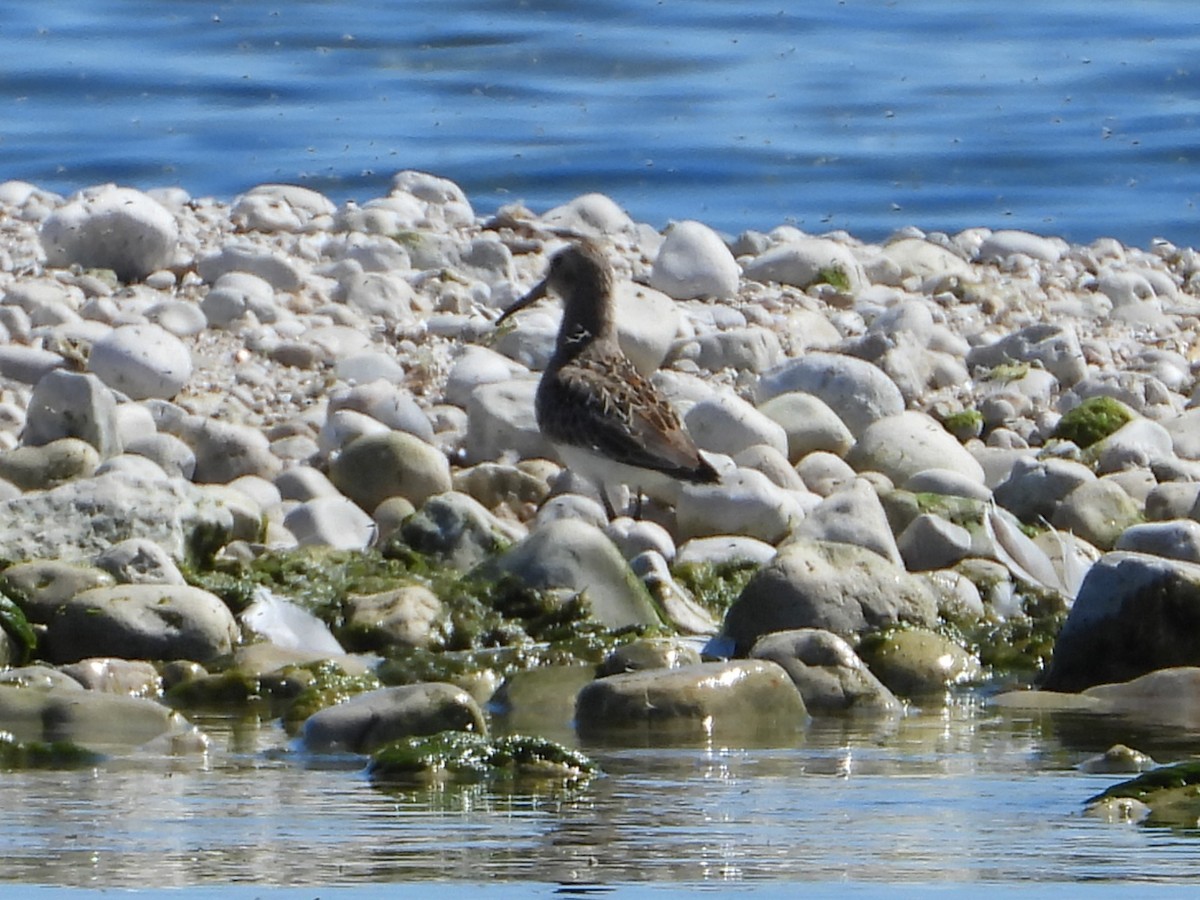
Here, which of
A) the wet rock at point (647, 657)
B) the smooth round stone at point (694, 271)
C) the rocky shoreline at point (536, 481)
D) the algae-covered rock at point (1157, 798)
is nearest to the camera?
the algae-covered rock at point (1157, 798)

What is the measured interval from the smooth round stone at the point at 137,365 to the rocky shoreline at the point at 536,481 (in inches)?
0.5

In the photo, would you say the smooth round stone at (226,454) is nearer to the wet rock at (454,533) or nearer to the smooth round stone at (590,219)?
the wet rock at (454,533)

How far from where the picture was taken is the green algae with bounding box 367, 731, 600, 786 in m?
5.36

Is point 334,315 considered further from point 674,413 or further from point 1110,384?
point 1110,384

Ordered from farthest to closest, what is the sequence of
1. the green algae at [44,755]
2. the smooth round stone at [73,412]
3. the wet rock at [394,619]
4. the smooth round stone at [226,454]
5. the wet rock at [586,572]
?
the smooth round stone at [226,454], the smooth round stone at [73,412], the wet rock at [586,572], the wet rock at [394,619], the green algae at [44,755]

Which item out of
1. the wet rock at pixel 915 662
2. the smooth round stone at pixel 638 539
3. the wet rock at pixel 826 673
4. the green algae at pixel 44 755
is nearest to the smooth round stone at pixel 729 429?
the smooth round stone at pixel 638 539

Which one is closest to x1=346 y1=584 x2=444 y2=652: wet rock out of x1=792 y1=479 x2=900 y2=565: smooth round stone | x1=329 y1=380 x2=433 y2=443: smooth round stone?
x1=792 y1=479 x2=900 y2=565: smooth round stone

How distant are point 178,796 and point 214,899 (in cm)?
113

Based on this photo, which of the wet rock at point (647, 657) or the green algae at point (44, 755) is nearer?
the green algae at point (44, 755)

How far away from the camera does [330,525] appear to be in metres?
8.32

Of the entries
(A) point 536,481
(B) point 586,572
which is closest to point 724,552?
(B) point 586,572

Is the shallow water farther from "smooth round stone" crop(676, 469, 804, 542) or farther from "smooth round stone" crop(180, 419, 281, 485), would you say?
"smooth round stone" crop(180, 419, 281, 485)

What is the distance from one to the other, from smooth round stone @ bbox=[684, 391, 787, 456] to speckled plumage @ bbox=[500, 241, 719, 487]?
0.20 m

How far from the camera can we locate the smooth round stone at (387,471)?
8.68 metres
